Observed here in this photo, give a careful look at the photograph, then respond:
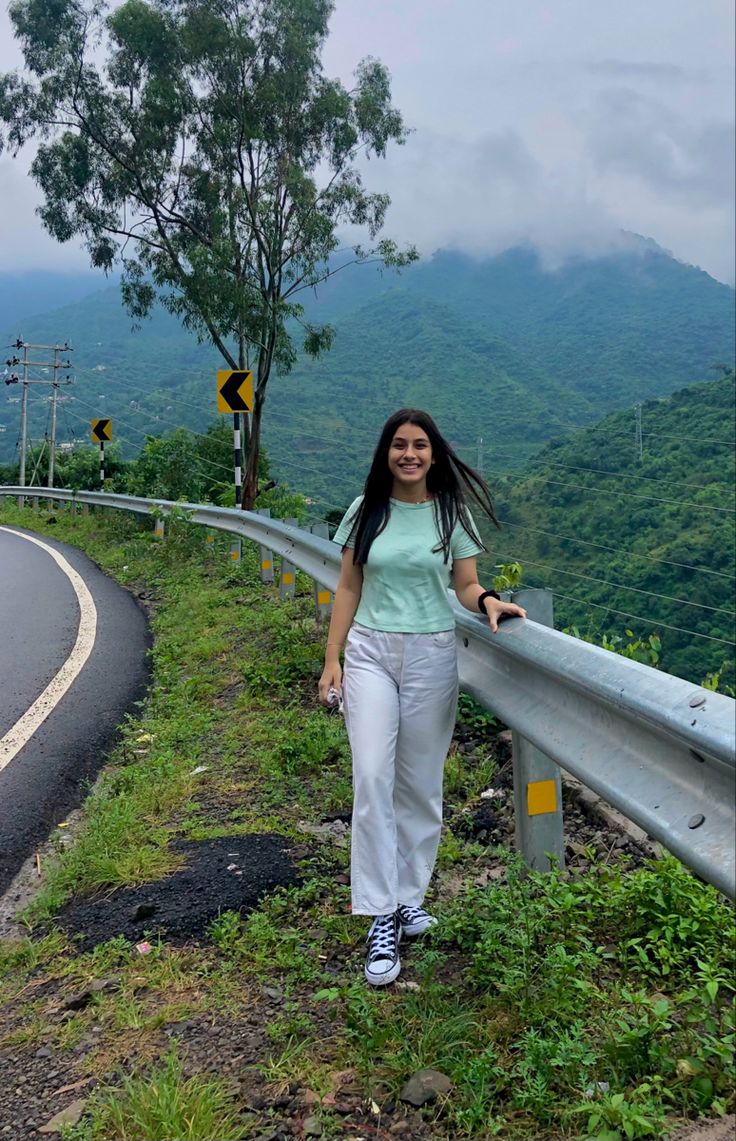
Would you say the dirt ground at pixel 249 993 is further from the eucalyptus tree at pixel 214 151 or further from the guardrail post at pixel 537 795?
the eucalyptus tree at pixel 214 151

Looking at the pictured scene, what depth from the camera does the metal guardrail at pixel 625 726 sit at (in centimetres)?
200

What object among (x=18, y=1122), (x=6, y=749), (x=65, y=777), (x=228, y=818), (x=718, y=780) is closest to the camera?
(x=718, y=780)

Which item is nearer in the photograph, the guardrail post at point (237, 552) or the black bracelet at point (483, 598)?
the black bracelet at point (483, 598)

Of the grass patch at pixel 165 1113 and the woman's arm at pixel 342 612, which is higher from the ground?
the woman's arm at pixel 342 612

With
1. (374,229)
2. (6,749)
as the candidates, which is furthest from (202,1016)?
(374,229)

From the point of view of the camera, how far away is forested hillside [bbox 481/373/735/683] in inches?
1316

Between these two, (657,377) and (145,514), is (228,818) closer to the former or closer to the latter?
(145,514)

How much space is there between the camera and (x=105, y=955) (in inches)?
127

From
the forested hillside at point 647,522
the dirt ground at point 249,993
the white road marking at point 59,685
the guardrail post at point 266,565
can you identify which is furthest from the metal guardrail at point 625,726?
the forested hillside at point 647,522

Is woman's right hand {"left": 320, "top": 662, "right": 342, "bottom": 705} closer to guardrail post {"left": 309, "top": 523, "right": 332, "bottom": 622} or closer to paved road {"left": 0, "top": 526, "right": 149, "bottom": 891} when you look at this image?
paved road {"left": 0, "top": 526, "right": 149, "bottom": 891}

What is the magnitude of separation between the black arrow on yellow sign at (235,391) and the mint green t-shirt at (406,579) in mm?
10721

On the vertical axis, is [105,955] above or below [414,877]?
below

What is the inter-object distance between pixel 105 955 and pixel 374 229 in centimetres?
2221

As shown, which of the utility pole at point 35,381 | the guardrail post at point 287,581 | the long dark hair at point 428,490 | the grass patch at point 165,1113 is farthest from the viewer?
the utility pole at point 35,381
